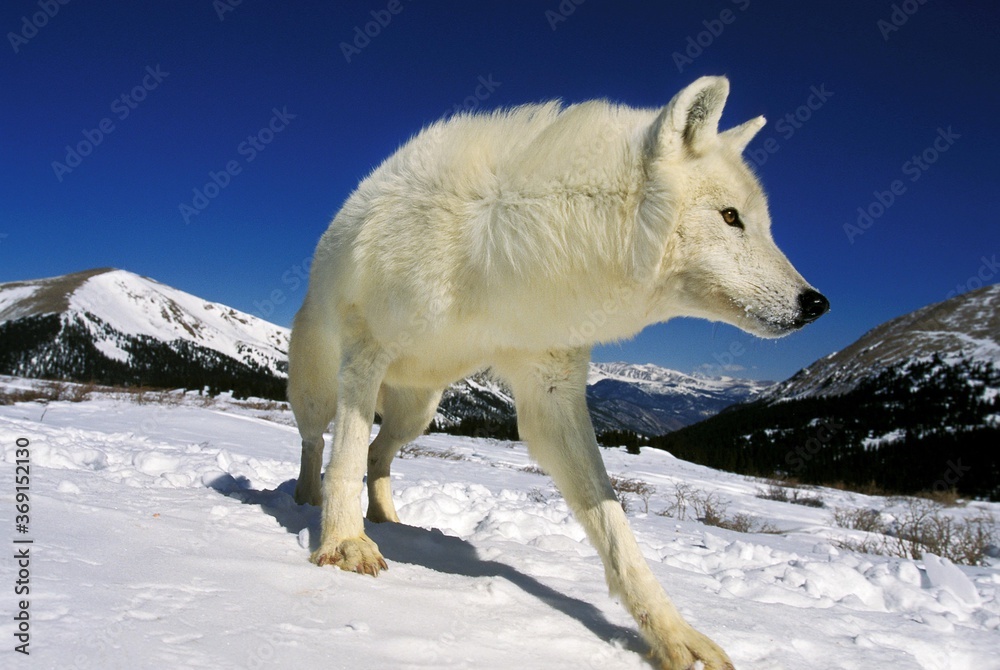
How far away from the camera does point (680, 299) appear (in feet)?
9.51

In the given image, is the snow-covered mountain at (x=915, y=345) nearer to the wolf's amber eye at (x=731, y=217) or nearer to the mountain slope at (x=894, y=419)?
the mountain slope at (x=894, y=419)

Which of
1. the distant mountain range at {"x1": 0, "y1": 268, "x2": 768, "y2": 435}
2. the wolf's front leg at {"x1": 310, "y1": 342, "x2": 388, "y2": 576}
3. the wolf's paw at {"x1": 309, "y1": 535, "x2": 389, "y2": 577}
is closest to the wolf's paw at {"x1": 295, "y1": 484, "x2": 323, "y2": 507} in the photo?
the wolf's front leg at {"x1": 310, "y1": 342, "x2": 388, "y2": 576}

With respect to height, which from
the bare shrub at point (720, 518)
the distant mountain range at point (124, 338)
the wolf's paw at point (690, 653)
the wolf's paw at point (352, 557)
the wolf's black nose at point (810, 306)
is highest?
the distant mountain range at point (124, 338)

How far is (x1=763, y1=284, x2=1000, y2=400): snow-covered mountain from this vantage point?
355ft

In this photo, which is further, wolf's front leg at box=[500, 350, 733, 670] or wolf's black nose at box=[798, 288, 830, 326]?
wolf's black nose at box=[798, 288, 830, 326]

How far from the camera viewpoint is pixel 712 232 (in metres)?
2.79

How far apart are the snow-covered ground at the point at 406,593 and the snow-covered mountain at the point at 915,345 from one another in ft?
390

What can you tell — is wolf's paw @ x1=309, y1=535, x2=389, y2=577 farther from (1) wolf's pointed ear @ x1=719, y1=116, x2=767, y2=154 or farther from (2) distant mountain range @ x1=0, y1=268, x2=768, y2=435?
(2) distant mountain range @ x1=0, y1=268, x2=768, y2=435

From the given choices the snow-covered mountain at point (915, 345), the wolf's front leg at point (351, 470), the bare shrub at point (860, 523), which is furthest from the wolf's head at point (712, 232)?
the snow-covered mountain at point (915, 345)

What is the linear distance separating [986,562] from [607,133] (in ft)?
23.7

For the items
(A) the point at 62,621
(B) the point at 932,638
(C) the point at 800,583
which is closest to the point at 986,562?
(C) the point at 800,583

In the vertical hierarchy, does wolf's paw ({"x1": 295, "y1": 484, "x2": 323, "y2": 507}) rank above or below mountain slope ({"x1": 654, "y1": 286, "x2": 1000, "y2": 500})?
below

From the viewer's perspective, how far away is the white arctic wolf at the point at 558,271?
2787 millimetres

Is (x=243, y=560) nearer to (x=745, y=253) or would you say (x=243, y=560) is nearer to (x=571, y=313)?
(x=571, y=313)
